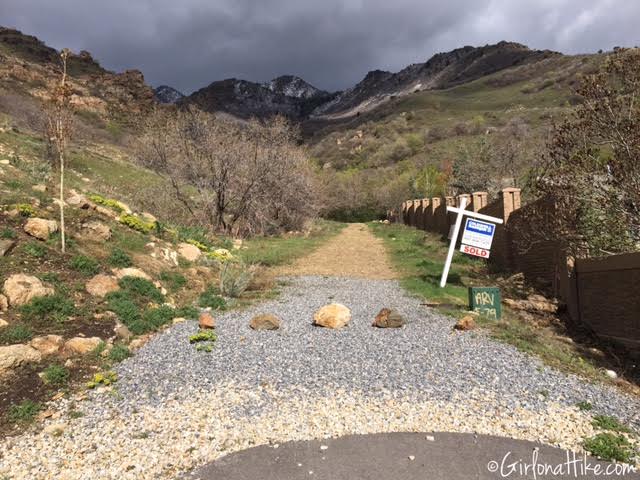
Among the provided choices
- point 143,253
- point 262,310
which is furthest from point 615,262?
point 143,253

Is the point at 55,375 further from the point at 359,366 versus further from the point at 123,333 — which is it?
the point at 359,366

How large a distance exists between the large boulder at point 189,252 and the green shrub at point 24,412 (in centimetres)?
640

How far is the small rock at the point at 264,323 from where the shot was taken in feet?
22.9

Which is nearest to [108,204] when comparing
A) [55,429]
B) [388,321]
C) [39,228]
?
[39,228]

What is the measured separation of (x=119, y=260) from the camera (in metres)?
8.52

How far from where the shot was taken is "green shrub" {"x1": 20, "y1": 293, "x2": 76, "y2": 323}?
604cm

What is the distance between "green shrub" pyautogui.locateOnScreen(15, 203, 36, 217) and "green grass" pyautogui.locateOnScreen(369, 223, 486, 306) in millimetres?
7796

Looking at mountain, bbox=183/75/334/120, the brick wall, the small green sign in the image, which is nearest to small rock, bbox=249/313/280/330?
the small green sign

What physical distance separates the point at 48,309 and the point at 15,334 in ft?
2.59

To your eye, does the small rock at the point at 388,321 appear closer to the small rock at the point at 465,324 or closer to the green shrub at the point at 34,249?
the small rock at the point at 465,324

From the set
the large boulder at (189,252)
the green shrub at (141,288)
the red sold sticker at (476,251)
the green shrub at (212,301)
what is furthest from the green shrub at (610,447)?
the large boulder at (189,252)

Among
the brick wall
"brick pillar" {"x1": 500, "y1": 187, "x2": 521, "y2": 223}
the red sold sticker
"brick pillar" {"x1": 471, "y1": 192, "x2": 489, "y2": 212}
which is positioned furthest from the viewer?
"brick pillar" {"x1": 471, "y1": 192, "x2": 489, "y2": 212}

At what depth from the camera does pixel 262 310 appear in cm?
827

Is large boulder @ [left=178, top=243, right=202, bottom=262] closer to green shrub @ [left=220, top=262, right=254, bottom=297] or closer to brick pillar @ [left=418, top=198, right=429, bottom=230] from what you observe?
green shrub @ [left=220, top=262, right=254, bottom=297]
